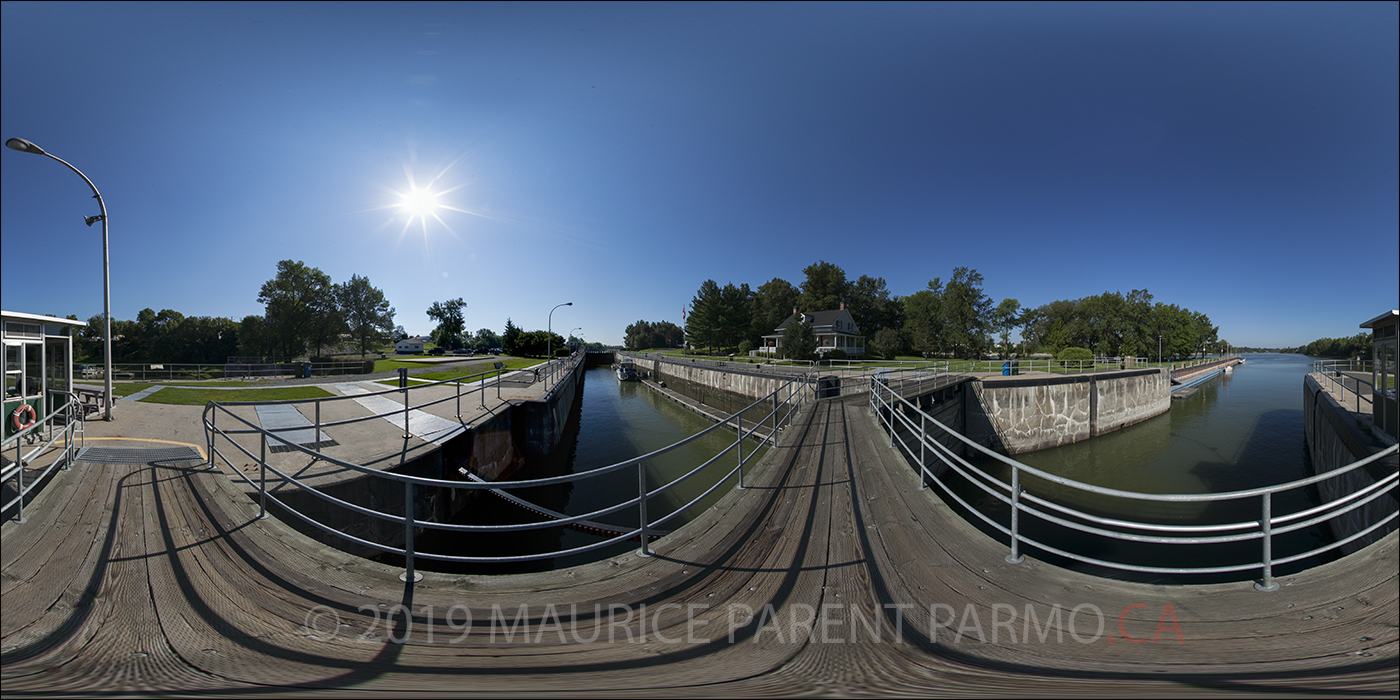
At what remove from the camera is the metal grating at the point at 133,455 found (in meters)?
6.04

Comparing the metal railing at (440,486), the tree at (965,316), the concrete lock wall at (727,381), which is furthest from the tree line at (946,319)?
the metal railing at (440,486)

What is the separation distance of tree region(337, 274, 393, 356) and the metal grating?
5025 centimetres

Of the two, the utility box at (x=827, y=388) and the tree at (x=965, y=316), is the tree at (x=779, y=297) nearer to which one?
the tree at (x=965, y=316)

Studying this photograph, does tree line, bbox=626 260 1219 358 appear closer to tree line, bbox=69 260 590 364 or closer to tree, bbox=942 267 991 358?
tree, bbox=942 267 991 358

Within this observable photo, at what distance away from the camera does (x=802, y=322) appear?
139 ft

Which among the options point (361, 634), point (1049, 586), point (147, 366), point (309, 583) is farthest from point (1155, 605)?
point (147, 366)

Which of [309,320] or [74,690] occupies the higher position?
[309,320]

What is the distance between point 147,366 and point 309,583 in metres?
34.3

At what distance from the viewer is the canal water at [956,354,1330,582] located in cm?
1046

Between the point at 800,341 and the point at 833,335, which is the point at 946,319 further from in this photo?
the point at 800,341

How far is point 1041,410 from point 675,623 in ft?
85.2

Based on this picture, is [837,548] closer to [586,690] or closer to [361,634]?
[586,690]

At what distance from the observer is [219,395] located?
1364cm

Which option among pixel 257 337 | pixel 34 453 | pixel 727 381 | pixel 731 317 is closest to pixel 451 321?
pixel 257 337
